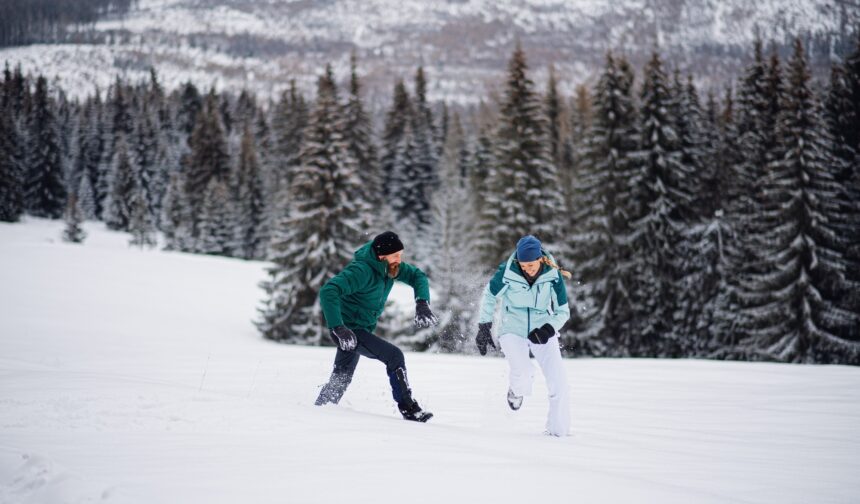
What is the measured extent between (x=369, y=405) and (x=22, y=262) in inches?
1201

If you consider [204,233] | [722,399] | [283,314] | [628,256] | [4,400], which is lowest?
[204,233]

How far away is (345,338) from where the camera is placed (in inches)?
209

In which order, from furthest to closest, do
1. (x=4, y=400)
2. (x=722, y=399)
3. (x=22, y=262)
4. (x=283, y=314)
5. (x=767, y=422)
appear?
(x=22, y=262) → (x=283, y=314) → (x=722, y=399) → (x=767, y=422) → (x=4, y=400)

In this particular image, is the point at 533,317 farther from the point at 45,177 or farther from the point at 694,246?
the point at 45,177

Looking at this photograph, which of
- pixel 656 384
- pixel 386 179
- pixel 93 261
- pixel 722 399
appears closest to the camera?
pixel 722 399

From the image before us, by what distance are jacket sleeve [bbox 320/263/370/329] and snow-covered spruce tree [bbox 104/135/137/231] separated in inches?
3069

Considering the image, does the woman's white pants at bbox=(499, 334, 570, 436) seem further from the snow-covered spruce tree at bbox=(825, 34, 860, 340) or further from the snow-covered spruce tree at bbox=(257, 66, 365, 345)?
the snow-covered spruce tree at bbox=(825, 34, 860, 340)

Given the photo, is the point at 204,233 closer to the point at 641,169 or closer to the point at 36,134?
the point at 36,134

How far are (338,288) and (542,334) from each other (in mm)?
2015

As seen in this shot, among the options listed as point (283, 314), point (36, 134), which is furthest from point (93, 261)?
point (36, 134)

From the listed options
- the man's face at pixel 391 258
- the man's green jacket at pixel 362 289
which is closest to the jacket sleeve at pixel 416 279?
the man's green jacket at pixel 362 289

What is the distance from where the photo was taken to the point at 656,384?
32.7 feet

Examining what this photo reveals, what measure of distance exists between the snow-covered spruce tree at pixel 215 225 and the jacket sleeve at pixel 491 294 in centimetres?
5572

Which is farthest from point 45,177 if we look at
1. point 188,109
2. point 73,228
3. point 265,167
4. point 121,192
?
point 265,167
